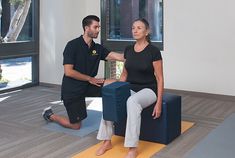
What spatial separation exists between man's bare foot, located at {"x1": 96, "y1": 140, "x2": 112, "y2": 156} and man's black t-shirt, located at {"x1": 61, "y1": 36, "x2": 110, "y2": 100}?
71cm

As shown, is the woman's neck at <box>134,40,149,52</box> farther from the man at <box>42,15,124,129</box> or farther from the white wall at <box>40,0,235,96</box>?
the white wall at <box>40,0,235,96</box>

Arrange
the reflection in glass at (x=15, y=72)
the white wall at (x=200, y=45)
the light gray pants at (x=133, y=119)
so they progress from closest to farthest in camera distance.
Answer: the light gray pants at (x=133, y=119) < the white wall at (x=200, y=45) < the reflection in glass at (x=15, y=72)

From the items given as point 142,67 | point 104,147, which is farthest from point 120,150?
point 142,67

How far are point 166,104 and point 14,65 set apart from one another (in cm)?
318

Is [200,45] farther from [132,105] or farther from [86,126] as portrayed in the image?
[132,105]

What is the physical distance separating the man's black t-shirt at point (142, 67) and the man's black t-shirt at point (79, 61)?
528 mm

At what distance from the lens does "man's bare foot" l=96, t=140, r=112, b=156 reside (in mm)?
2783

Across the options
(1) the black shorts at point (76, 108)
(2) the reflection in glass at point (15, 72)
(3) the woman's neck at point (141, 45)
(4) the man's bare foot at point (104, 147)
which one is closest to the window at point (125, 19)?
(2) the reflection in glass at point (15, 72)

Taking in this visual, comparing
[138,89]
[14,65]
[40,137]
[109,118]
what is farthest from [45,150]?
[14,65]

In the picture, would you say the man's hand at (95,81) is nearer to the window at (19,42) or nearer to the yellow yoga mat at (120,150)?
the yellow yoga mat at (120,150)

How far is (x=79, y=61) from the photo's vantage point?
3322 millimetres

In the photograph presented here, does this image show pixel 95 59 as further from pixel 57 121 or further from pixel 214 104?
pixel 214 104

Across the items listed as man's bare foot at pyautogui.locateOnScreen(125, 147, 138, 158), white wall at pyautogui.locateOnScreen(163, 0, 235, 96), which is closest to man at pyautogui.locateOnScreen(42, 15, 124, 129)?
man's bare foot at pyautogui.locateOnScreen(125, 147, 138, 158)

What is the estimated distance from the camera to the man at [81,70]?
128 inches
